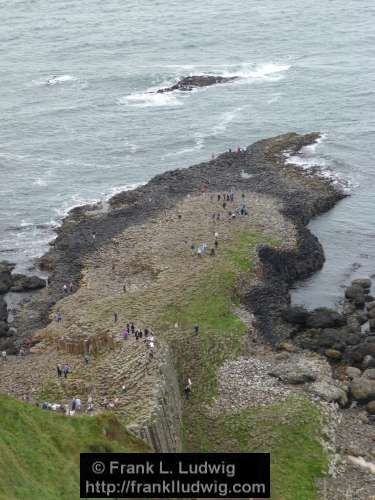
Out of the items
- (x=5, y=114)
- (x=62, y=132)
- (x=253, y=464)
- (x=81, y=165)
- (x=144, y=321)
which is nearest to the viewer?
(x=253, y=464)

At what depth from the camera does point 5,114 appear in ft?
484

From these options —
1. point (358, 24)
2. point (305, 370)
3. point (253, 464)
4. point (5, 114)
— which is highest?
point (358, 24)

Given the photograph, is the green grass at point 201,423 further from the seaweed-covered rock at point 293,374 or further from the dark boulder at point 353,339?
the dark boulder at point 353,339

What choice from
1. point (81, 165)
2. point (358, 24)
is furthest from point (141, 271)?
point (358, 24)

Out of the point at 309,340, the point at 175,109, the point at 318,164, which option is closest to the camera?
the point at 309,340

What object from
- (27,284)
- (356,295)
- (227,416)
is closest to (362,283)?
(356,295)

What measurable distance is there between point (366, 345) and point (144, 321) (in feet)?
71.7

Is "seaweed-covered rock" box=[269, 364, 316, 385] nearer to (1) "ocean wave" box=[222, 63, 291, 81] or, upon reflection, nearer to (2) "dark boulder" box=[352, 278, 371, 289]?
(2) "dark boulder" box=[352, 278, 371, 289]

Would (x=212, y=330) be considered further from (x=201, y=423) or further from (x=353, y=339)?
(x=353, y=339)

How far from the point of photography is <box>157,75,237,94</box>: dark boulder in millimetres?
154250

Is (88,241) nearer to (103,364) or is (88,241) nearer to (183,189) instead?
(183,189)

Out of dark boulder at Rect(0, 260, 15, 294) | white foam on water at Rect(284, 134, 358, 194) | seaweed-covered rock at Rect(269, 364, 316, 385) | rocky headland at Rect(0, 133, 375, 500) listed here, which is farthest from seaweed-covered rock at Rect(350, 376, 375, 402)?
white foam on water at Rect(284, 134, 358, 194)

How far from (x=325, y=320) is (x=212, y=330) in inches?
526

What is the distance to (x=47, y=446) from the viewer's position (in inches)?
2012
